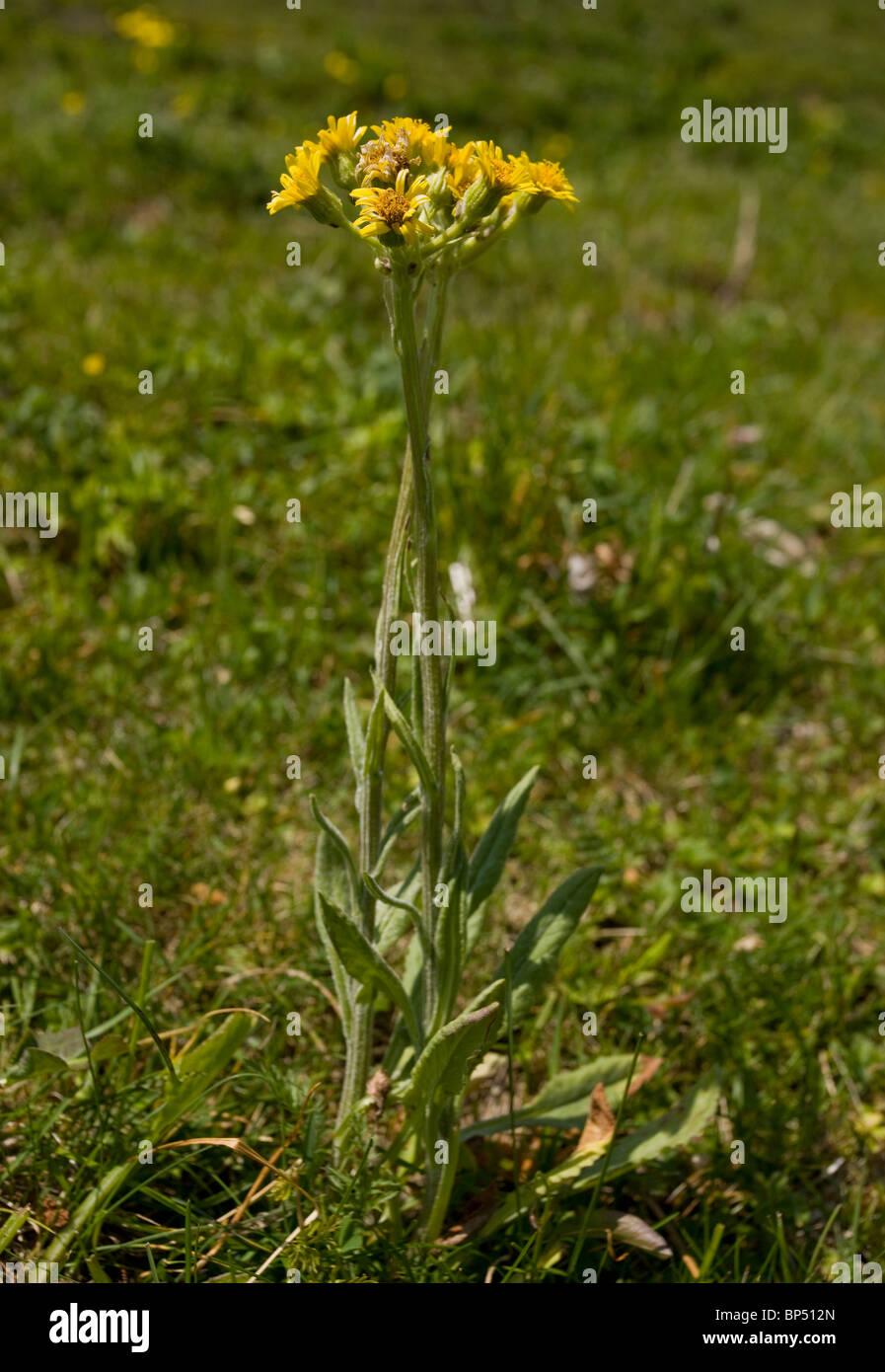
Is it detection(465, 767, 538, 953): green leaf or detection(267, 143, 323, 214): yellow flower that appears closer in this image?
detection(267, 143, 323, 214): yellow flower

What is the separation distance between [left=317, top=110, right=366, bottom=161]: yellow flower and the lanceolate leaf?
1005mm

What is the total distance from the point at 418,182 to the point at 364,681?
1.89 metres

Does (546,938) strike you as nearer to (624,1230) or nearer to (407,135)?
(624,1230)

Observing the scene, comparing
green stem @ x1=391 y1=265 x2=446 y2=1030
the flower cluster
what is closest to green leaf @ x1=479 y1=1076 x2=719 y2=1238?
green stem @ x1=391 y1=265 x2=446 y2=1030

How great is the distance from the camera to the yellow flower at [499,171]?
153 centimetres

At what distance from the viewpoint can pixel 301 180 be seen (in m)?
1.55

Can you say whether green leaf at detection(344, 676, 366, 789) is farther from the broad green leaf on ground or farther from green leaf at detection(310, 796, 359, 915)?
the broad green leaf on ground

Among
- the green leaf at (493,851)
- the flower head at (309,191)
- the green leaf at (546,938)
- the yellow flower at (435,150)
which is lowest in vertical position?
the green leaf at (546,938)

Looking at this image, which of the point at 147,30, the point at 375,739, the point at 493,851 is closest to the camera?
the point at 375,739

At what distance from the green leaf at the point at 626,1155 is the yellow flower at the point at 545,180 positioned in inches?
Result: 57.8

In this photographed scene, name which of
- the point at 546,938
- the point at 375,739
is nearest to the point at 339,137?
the point at 375,739

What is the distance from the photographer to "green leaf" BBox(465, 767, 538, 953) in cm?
204

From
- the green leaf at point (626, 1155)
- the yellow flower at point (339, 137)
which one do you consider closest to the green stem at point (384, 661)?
the yellow flower at point (339, 137)

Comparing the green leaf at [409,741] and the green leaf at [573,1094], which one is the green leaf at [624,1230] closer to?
the green leaf at [573,1094]
